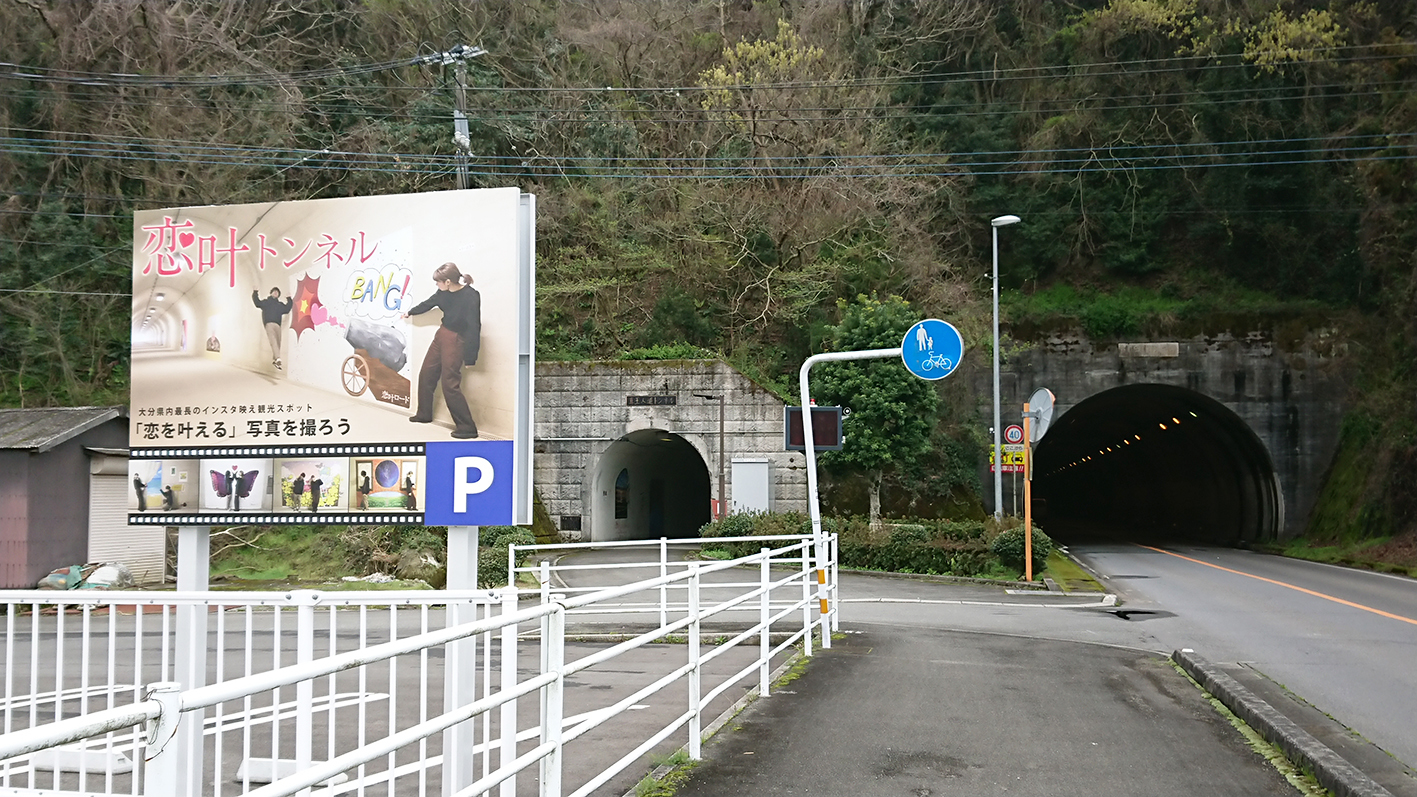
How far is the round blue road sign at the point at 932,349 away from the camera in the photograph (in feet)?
39.7

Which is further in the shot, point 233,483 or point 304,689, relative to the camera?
point 233,483

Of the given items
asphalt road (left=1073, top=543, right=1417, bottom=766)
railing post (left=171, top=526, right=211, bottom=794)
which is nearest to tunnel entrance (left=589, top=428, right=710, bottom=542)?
asphalt road (left=1073, top=543, right=1417, bottom=766)

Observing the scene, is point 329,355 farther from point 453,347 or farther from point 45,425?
point 45,425

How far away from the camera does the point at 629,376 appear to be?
28.4 metres

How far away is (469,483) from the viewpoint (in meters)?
6.62

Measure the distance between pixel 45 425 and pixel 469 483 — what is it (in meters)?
16.7

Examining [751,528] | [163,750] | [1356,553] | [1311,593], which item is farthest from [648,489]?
[163,750]

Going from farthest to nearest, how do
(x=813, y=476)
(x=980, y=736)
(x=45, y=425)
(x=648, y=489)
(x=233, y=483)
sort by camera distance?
1. (x=648, y=489)
2. (x=45, y=425)
3. (x=813, y=476)
4. (x=980, y=736)
5. (x=233, y=483)

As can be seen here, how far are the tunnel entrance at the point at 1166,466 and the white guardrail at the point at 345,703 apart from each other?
2464 centimetres

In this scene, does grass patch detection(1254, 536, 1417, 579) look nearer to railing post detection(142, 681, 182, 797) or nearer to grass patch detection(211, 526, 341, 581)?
grass patch detection(211, 526, 341, 581)

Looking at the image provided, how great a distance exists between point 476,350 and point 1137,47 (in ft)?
114

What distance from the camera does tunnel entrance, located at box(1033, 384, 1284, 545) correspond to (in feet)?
109

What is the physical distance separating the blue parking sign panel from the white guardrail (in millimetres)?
577

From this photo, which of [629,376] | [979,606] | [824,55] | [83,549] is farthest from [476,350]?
[824,55]
